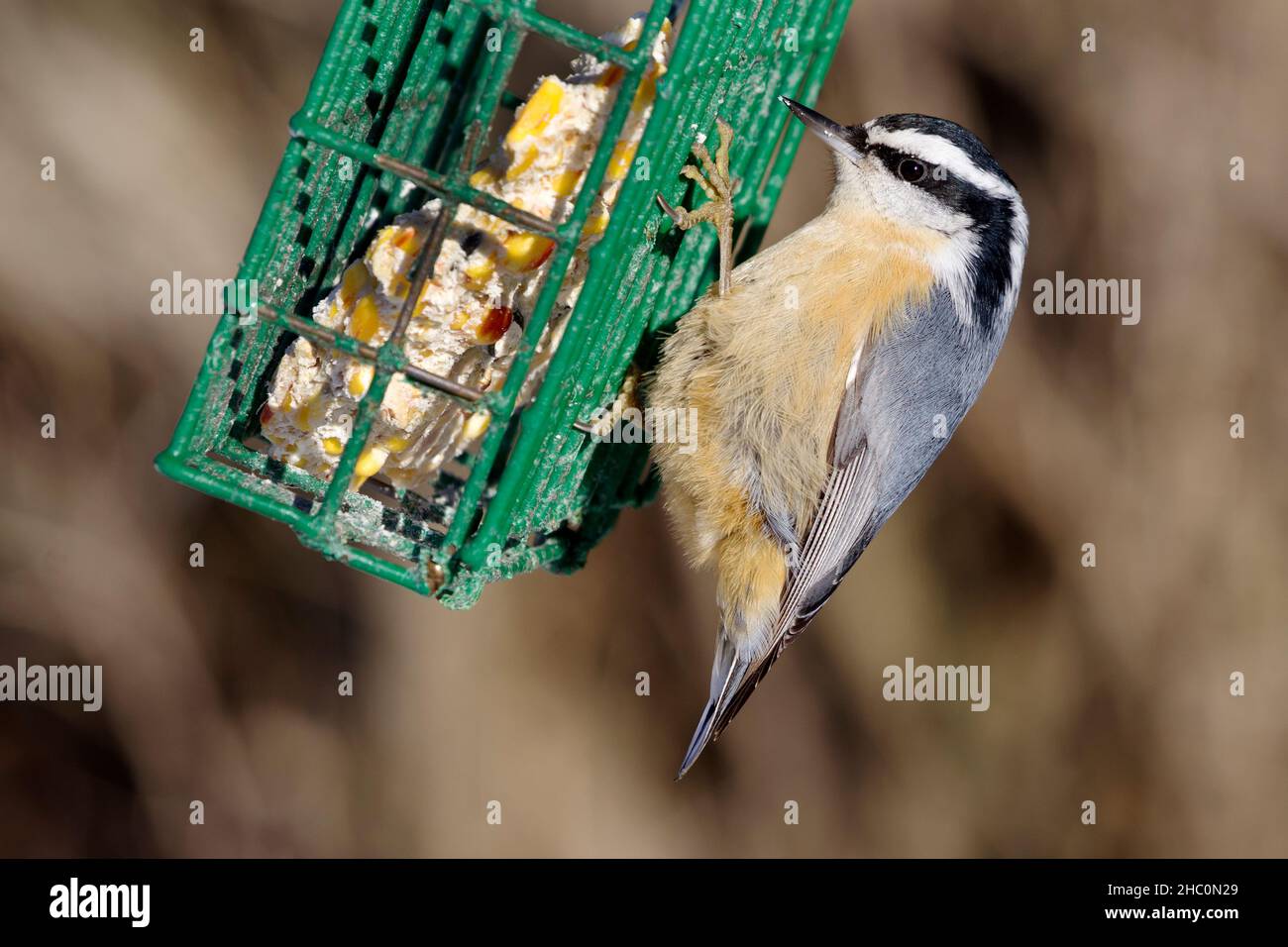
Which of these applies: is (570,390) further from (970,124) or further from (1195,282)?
(1195,282)

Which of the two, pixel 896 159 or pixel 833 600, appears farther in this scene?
pixel 833 600

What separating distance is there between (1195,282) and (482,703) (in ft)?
10.9

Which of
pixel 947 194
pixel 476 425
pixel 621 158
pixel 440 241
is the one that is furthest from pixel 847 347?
pixel 440 241

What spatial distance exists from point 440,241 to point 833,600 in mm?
2920

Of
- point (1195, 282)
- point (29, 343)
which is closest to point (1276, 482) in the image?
point (1195, 282)

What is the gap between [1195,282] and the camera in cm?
473

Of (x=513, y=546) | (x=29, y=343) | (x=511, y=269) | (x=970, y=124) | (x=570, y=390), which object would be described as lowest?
(x=513, y=546)

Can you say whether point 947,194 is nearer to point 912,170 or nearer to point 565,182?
point 912,170

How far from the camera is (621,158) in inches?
110

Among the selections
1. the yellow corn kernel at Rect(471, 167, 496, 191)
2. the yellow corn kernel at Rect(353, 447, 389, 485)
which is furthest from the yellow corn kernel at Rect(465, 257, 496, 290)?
the yellow corn kernel at Rect(353, 447, 389, 485)

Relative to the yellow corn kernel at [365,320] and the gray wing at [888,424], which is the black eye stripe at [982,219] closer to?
the gray wing at [888,424]

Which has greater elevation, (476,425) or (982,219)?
(982,219)

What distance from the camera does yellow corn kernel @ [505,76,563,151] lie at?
2.74 metres

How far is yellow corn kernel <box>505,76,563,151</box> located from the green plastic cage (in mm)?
125
